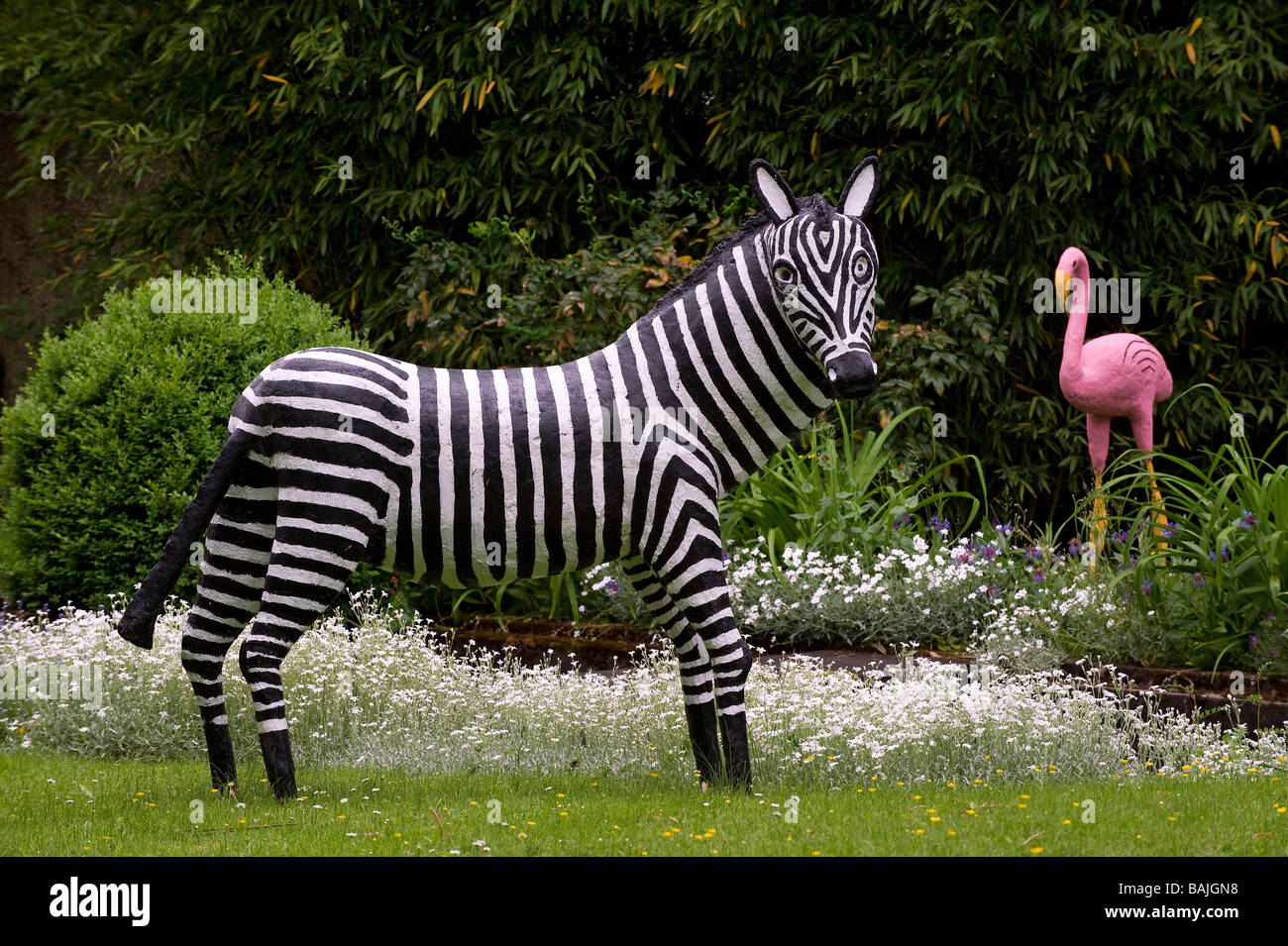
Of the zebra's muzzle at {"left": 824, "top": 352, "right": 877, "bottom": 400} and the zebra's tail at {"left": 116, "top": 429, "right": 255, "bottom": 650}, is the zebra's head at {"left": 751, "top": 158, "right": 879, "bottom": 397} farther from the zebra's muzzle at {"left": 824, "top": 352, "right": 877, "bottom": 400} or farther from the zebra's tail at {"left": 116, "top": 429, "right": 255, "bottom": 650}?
the zebra's tail at {"left": 116, "top": 429, "right": 255, "bottom": 650}

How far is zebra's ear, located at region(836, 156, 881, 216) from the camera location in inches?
188

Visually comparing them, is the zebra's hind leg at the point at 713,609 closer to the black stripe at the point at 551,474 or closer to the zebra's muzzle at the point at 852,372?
the black stripe at the point at 551,474

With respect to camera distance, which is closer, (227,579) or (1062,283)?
(227,579)

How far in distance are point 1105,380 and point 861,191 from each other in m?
3.05

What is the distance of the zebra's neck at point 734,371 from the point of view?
15.4ft

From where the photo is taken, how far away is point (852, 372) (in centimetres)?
438

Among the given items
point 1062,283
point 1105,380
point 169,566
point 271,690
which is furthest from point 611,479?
point 1062,283

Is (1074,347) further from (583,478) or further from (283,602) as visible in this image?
(283,602)

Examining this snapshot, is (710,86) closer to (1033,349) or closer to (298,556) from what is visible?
(1033,349)

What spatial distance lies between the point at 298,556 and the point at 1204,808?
310 centimetres

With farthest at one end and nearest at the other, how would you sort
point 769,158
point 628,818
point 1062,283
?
point 769,158, point 1062,283, point 628,818

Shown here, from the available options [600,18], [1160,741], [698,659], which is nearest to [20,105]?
[600,18]

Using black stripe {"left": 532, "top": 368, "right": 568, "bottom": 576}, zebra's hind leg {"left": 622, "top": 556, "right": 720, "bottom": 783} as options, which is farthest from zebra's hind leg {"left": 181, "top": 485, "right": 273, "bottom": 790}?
Answer: zebra's hind leg {"left": 622, "top": 556, "right": 720, "bottom": 783}
